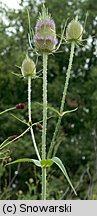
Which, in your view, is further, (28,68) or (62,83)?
(62,83)

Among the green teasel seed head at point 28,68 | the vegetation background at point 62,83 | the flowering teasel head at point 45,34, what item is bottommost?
the green teasel seed head at point 28,68

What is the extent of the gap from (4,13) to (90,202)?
12.3 m

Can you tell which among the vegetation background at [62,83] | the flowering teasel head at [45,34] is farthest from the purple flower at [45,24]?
the vegetation background at [62,83]

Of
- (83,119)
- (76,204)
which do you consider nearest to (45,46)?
(76,204)

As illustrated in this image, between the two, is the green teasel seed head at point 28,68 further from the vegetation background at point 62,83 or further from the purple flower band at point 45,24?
the vegetation background at point 62,83

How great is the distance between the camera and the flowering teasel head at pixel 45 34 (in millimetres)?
1037

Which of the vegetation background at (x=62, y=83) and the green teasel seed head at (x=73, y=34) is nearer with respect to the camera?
the green teasel seed head at (x=73, y=34)

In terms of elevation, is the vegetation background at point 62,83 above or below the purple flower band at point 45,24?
above

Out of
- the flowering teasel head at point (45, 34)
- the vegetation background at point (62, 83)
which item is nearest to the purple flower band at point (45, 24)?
the flowering teasel head at point (45, 34)

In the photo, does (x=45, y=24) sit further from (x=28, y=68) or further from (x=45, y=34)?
(x=28, y=68)

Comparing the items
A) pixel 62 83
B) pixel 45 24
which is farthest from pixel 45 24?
pixel 62 83

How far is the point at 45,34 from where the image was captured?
1040 mm

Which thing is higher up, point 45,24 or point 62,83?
point 62,83

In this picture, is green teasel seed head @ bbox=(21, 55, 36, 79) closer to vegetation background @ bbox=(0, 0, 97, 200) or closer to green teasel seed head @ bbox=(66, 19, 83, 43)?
green teasel seed head @ bbox=(66, 19, 83, 43)
